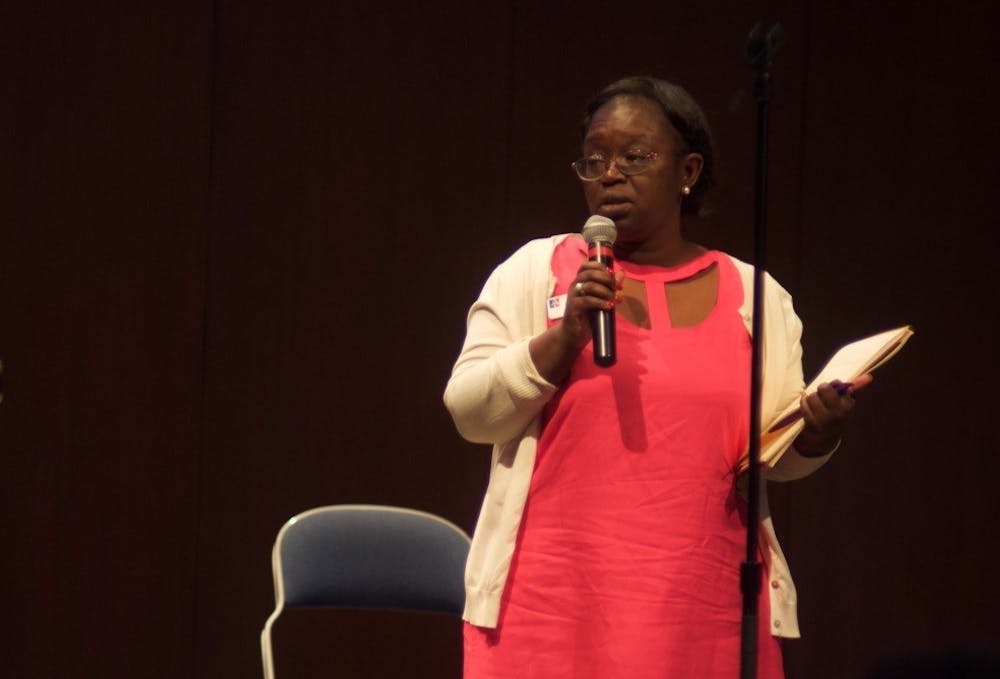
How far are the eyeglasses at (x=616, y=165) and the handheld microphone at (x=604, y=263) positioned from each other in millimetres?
96

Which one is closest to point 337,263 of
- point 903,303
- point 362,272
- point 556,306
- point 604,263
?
point 362,272

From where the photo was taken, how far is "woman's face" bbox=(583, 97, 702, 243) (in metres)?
2.20

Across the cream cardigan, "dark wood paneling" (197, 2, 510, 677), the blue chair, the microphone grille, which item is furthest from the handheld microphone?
"dark wood paneling" (197, 2, 510, 677)

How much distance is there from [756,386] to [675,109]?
544 millimetres

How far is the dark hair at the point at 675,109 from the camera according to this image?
7.50ft

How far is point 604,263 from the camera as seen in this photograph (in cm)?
202

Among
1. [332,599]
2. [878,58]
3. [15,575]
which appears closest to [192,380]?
[15,575]

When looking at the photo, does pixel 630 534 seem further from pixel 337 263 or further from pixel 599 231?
pixel 337 263

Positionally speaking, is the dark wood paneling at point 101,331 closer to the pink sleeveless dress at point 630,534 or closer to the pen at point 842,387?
the pink sleeveless dress at point 630,534

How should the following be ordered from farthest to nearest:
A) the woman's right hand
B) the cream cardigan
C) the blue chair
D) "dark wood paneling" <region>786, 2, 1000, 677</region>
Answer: "dark wood paneling" <region>786, 2, 1000, 677</region>, the blue chair, the cream cardigan, the woman's right hand

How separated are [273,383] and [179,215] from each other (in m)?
0.56

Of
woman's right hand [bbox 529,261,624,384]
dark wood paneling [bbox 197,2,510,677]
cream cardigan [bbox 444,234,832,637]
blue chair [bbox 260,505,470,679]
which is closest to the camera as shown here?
woman's right hand [bbox 529,261,624,384]

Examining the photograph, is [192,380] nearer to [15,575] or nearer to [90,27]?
[15,575]

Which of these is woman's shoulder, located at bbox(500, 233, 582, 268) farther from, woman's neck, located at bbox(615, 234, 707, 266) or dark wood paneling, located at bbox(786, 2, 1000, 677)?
dark wood paneling, located at bbox(786, 2, 1000, 677)
